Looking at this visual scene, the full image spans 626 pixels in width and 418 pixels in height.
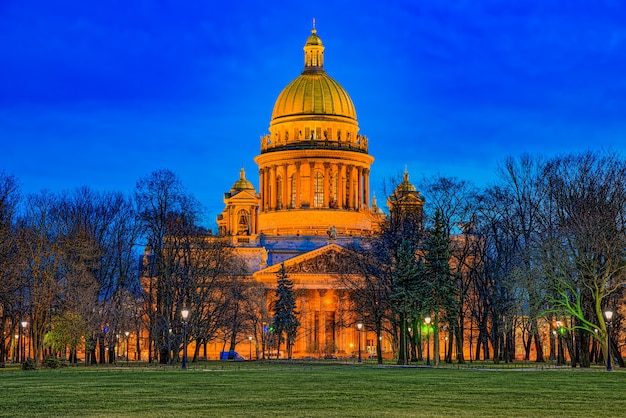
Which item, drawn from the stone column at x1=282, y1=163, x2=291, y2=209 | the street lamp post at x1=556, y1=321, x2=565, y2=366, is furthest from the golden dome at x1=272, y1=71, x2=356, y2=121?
the street lamp post at x1=556, y1=321, x2=565, y2=366

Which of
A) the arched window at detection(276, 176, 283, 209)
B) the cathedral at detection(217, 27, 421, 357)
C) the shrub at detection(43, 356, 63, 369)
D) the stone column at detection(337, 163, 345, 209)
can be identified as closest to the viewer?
the shrub at detection(43, 356, 63, 369)

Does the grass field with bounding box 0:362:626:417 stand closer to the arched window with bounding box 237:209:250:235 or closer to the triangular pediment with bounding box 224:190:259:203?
the triangular pediment with bounding box 224:190:259:203

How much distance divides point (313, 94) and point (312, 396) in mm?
103632

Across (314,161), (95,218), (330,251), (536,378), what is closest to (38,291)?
(95,218)

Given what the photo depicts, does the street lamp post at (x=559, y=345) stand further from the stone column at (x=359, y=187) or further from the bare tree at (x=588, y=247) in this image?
the stone column at (x=359, y=187)

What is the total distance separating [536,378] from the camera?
46.2 m

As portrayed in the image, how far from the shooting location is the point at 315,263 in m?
119

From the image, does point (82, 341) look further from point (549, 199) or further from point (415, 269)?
point (549, 199)

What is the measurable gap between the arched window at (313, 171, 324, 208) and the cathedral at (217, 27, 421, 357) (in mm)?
115

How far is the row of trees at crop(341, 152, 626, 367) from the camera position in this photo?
198 ft

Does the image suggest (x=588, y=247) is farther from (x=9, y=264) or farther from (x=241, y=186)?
(x=241, y=186)

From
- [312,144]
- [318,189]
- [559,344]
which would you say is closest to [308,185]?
[318,189]

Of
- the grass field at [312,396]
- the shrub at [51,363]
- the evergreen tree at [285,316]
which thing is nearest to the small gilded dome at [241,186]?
the evergreen tree at [285,316]

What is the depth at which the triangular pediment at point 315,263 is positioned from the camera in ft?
388
